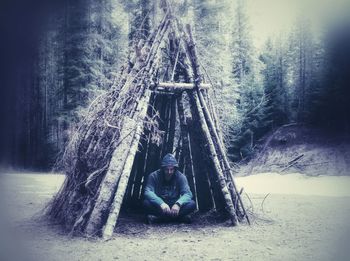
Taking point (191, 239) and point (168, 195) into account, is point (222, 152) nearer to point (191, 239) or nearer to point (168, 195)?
point (168, 195)

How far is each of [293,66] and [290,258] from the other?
16779 mm

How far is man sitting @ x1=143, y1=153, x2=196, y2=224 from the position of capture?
518 centimetres

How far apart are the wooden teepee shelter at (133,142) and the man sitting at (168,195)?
0.57 meters

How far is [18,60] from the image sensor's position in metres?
2.38

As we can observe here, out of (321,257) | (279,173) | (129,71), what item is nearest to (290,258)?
(321,257)

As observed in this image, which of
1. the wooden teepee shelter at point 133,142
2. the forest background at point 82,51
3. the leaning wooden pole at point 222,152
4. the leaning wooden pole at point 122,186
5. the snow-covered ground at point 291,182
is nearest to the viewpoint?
the forest background at point 82,51

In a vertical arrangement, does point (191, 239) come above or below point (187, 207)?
below

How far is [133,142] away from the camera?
4848 millimetres

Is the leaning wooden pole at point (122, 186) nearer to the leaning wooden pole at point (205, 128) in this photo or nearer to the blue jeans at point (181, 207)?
the blue jeans at point (181, 207)

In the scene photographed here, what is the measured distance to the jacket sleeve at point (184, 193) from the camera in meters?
5.23

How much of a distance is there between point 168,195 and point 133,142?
140 cm

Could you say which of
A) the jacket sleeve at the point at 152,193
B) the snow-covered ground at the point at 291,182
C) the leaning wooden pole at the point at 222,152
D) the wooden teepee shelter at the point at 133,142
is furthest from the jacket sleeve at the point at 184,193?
the snow-covered ground at the point at 291,182

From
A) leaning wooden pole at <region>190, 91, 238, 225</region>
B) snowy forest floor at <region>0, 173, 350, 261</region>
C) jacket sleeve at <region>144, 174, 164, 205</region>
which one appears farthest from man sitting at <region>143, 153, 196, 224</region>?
leaning wooden pole at <region>190, 91, 238, 225</region>

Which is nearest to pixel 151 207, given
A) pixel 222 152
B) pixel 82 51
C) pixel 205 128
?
pixel 222 152
